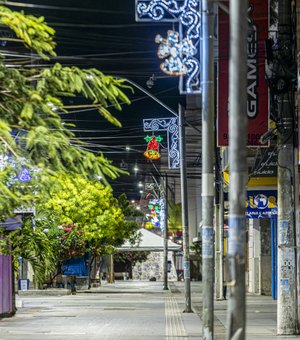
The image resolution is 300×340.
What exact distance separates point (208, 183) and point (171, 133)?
19244 millimetres

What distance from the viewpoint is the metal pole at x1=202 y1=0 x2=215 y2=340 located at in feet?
52.1

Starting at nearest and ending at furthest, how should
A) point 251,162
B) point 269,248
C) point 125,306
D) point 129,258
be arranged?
point 251,162 → point 125,306 → point 269,248 → point 129,258

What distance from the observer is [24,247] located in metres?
22.8

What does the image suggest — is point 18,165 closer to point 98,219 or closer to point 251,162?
point 251,162

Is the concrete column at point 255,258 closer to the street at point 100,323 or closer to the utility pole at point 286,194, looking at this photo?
the street at point 100,323

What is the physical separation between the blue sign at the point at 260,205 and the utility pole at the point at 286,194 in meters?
10.8

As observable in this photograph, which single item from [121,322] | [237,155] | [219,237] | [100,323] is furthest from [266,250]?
[237,155]

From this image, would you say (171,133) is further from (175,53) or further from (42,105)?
(42,105)

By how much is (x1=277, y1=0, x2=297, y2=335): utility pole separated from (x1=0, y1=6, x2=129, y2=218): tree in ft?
27.8

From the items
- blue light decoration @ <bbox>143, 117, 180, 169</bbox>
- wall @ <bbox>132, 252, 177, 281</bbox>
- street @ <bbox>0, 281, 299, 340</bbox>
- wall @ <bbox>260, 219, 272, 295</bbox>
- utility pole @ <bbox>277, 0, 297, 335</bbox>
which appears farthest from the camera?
wall @ <bbox>132, 252, 177, 281</bbox>

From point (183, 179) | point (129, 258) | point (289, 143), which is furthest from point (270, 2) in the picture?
point (129, 258)

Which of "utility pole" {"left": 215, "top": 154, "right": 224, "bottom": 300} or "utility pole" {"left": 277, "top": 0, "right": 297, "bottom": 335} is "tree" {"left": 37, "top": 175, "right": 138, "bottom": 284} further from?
"utility pole" {"left": 277, "top": 0, "right": 297, "bottom": 335}

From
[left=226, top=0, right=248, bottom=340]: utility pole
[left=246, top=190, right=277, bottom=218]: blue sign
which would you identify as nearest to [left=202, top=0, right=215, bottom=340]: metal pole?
[left=226, top=0, right=248, bottom=340]: utility pole

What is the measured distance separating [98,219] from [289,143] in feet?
111
